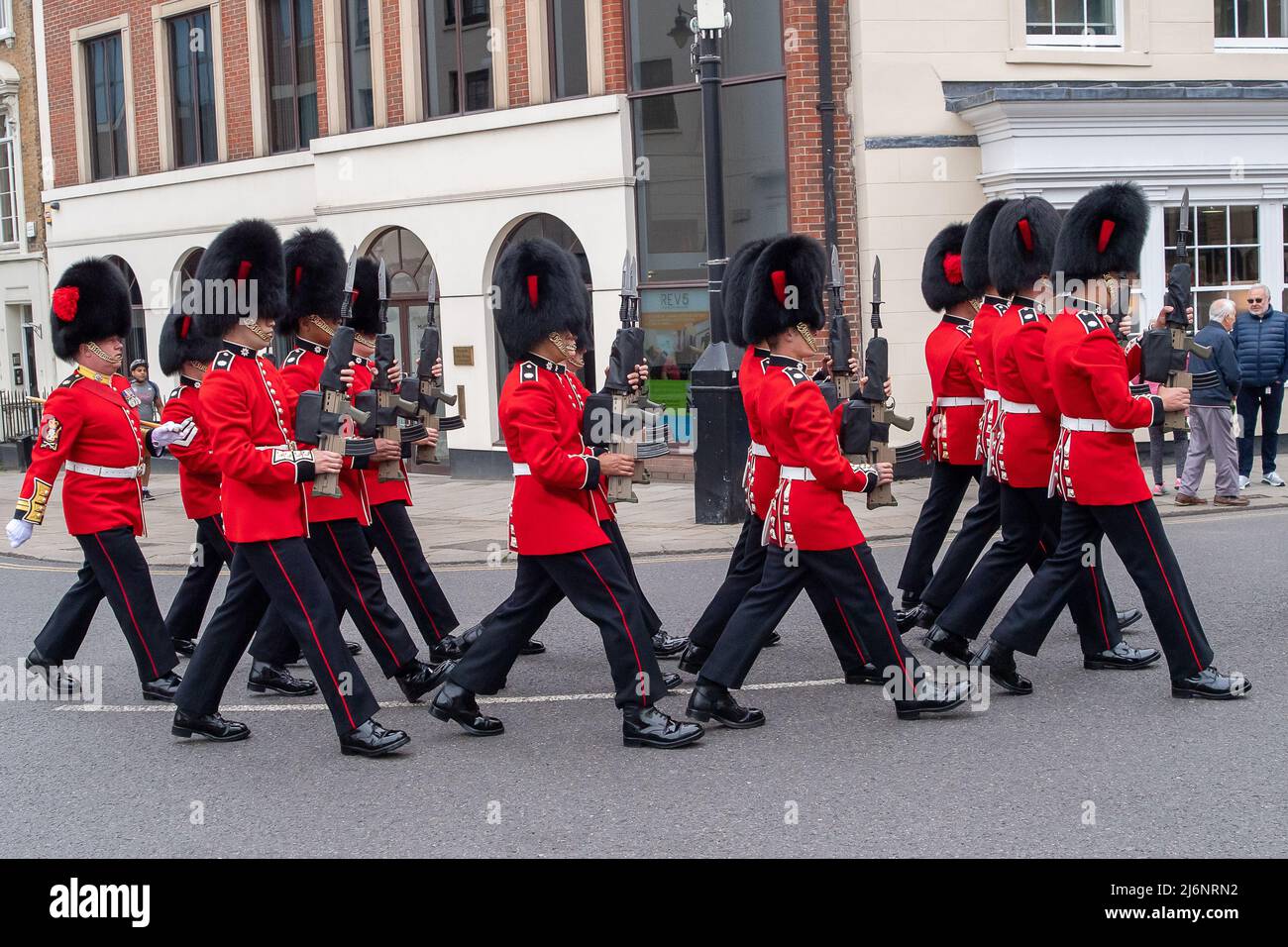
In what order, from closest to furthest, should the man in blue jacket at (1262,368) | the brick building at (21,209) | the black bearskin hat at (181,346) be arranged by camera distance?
the black bearskin hat at (181,346)
the man in blue jacket at (1262,368)
the brick building at (21,209)

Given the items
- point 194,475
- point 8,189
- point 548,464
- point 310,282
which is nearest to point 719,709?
point 548,464

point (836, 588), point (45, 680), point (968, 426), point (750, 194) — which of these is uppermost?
point (750, 194)

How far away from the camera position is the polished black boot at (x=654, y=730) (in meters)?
6.29

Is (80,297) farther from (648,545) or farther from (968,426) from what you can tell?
(648,545)

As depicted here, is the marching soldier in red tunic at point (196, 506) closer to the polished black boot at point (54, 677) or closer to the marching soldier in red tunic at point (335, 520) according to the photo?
the marching soldier in red tunic at point (335, 520)

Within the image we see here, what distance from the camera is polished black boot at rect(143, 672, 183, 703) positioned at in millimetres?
7559

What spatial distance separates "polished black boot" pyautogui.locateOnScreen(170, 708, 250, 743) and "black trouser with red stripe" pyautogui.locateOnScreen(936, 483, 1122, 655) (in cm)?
321

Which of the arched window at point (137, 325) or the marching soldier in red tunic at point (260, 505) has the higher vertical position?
the arched window at point (137, 325)

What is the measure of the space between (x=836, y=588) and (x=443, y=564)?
5.86 metres

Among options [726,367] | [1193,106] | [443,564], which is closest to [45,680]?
[443,564]

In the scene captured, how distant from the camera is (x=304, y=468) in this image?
6281 mm

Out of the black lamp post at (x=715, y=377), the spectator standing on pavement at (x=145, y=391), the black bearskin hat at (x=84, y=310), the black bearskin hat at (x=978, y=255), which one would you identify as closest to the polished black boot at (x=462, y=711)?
the black bearskin hat at (x=84, y=310)

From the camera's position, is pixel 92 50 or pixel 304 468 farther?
pixel 92 50

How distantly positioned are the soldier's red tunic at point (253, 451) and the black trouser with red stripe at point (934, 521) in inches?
141
